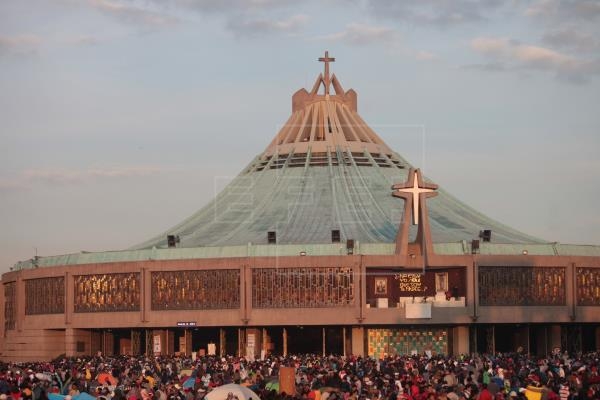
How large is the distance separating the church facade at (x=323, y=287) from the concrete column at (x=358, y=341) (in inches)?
3.4

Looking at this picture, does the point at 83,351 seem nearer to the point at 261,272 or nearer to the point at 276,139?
the point at 261,272

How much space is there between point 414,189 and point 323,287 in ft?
33.1

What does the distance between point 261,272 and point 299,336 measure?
5946 mm

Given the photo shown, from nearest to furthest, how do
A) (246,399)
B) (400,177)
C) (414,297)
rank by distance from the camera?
(246,399) < (414,297) < (400,177)

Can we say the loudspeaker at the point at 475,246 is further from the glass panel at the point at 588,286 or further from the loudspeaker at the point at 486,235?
the glass panel at the point at 588,286

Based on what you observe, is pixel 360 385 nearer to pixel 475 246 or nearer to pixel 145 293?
pixel 475 246

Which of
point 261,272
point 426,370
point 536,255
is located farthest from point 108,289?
point 426,370

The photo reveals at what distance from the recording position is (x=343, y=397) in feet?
101

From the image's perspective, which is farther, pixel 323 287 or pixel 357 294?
pixel 323 287

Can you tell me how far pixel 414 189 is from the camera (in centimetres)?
7419

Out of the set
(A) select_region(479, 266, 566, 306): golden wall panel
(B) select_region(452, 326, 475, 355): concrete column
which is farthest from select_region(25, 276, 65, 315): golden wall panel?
(A) select_region(479, 266, 566, 306): golden wall panel

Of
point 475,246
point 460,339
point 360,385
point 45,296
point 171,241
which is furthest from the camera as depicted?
point 45,296

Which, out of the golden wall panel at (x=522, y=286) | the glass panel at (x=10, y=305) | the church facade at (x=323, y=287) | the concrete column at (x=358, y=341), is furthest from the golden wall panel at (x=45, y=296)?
the golden wall panel at (x=522, y=286)

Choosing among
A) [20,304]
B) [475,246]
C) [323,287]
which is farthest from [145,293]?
[475,246]
